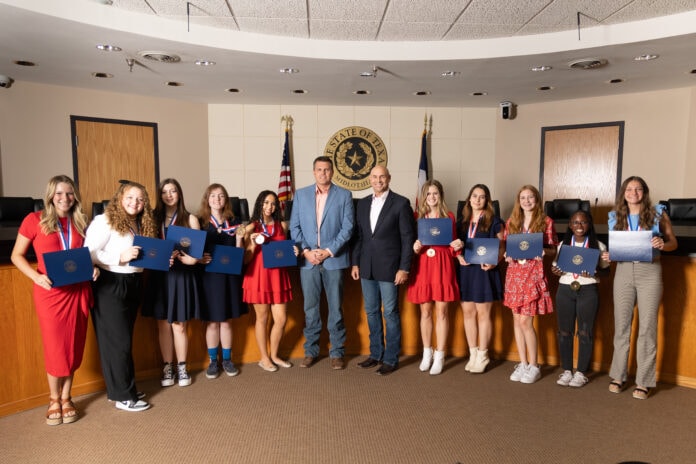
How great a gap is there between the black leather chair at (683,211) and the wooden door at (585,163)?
5.78 feet

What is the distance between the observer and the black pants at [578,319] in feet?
9.77

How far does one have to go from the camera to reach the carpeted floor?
7.46 feet

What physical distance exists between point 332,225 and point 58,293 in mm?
1717

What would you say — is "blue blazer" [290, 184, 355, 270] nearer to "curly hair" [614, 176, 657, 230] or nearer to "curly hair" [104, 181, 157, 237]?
"curly hair" [104, 181, 157, 237]

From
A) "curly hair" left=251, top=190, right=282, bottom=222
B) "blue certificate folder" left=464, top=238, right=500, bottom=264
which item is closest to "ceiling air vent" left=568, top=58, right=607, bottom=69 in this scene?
"blue certificate folder" left=464, top=238, right=500, bottom=264

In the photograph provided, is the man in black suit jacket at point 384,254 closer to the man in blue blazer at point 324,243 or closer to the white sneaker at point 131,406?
the man in blue blazer at point 324,243

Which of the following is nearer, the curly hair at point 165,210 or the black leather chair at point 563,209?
the curly hair at point 165,210

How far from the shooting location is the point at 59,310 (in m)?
2.50

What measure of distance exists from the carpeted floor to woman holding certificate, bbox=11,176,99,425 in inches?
9.9

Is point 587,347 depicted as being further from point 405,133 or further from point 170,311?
point 405,133

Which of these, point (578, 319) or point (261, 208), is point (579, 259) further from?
point (261, 208)

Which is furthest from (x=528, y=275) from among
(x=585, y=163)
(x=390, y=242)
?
(x=585, y=163)

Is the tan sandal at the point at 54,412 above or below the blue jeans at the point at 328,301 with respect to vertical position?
below

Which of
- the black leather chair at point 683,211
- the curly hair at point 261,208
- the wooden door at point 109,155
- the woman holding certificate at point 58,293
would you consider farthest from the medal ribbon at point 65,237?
the black leather chair at point 683,211
